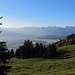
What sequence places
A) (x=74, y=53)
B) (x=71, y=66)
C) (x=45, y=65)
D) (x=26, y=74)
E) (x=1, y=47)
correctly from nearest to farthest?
(x=1, y=47) < (x=26, y=74) < (x=71, y=66) < (x=45, y=65) < (x=74, y=53)

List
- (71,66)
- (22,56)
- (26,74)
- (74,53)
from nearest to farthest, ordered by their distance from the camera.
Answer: (26,74), (71,66), (74,53), (22,56)

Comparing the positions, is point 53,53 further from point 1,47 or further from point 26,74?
point 1,47

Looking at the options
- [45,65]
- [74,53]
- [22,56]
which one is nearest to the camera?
[45,65]

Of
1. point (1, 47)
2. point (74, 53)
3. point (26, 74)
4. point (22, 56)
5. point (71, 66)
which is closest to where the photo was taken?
point (1, 47)

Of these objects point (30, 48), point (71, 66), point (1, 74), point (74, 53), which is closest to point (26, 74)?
point (71, 66)

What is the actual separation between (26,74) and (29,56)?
71.8m

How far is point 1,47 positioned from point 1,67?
2227 millimetres

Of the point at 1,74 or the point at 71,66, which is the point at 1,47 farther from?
the point at 71,66

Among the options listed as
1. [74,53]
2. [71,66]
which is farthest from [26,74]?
[74,53]

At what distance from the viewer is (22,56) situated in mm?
153875

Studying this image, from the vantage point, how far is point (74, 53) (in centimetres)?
14300

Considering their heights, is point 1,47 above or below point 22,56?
above

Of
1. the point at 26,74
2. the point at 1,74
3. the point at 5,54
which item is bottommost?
the point at 26,74

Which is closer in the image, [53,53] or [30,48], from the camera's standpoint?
[53,53]
